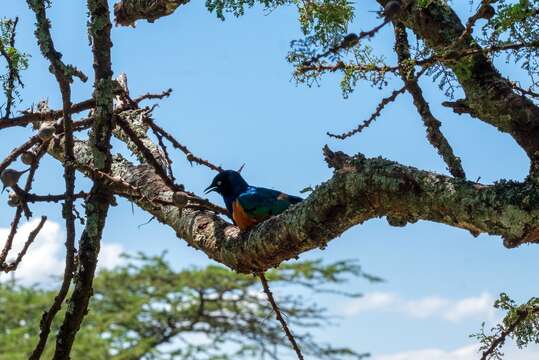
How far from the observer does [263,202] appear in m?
4.21

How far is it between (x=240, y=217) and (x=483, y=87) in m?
1.35

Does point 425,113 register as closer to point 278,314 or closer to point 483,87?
point 483,87

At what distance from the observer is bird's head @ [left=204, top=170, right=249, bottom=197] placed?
203 inches

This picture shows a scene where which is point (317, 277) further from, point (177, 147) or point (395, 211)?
point (395, 211)

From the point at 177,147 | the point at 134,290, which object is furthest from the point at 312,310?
the point at 177,147

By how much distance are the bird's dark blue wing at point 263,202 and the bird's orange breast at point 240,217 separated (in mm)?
28

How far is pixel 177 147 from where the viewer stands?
4125mm

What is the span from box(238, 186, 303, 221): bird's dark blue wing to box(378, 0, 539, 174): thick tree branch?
1.24 metres

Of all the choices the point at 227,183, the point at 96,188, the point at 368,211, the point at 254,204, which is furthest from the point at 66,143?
the point at 227,183

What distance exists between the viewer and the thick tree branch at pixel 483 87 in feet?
10.4

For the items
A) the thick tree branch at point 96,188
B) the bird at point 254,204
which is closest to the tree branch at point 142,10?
the thick tree branch at point 96,188

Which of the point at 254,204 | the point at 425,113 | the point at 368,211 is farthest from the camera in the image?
the point at 254,204

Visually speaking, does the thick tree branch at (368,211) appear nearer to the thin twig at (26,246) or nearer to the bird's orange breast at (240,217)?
the bird's orange breast at (240,217)

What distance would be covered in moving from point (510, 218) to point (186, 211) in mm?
2022
